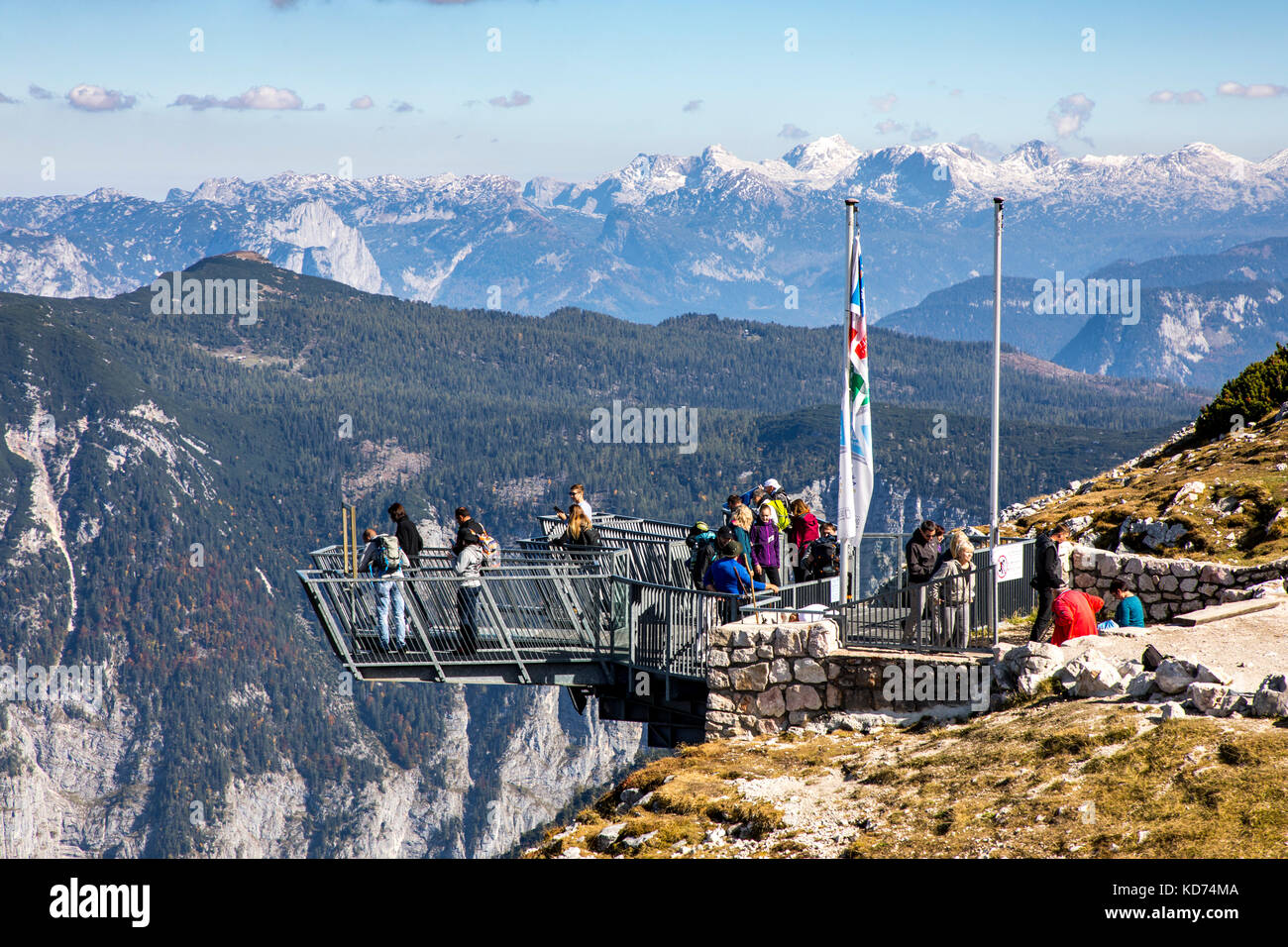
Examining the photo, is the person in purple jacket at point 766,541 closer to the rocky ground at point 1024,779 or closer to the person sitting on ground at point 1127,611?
the rocky ground at point 1024,779

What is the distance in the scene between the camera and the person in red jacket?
1750 centimetres

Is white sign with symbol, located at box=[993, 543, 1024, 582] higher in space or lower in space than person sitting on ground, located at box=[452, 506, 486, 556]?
lower

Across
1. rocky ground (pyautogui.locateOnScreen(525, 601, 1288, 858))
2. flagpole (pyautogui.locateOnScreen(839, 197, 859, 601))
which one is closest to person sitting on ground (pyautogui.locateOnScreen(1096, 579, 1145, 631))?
rocky ground (pyautogui.locateOnScreen(525, 601, 1288, 858))

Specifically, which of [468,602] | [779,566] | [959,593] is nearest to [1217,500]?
[779,566]

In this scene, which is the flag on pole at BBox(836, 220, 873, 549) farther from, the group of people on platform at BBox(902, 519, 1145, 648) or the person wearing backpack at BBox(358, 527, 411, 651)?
the person wearing backpack at BBox(358, 527, 411, 651)

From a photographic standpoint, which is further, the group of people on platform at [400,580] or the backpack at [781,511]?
the backpack at [781,511]

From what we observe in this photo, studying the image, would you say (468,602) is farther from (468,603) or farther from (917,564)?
(917,564)

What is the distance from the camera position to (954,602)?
1791 centimetres

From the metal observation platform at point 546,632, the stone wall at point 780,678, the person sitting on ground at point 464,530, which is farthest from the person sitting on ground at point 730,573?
the person sitting on ground at point 464,530

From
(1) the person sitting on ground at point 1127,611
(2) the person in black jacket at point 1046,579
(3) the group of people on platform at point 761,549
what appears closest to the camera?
(2) the person in black jacket at point 1046,579

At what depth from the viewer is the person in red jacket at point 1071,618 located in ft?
57.4

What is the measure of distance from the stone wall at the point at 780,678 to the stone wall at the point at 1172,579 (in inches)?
302

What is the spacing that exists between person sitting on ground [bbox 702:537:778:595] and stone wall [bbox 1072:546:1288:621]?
7944 mm
